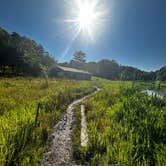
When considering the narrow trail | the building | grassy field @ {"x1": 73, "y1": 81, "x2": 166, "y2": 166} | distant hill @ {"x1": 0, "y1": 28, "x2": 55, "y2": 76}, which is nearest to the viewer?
grassy field @ {"x1": 73, "y1": 81, "x2": 166, "y2": 166}

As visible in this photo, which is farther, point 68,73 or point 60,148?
point 68,73

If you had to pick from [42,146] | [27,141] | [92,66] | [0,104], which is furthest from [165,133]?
[92,66]

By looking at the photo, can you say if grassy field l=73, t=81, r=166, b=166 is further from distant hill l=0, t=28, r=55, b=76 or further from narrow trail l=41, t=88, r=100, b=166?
distant hill l=0, t=28, r=55, b=76

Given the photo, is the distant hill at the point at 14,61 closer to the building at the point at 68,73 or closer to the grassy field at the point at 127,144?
the building at the point at 68,73

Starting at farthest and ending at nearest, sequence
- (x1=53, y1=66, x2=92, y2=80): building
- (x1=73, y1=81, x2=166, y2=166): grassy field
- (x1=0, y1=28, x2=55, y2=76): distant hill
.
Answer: (x1=53, y1=66, x2=92, y2=80): building, (x1=0, y1=28, x2=55, y2=76): distant hill, (x1=73, y1=81, x2=166, y2=166): grassy field

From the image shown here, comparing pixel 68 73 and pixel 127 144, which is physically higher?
pixel 68 73

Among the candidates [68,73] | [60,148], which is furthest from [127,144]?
[68,73]

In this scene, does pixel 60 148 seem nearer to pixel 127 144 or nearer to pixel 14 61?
pixel 127 144

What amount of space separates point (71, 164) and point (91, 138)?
1.29 m

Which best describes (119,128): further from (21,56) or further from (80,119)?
(21,56)

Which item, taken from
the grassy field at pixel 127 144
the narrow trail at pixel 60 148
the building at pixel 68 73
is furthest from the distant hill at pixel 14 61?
the grassy field at pixel 127 144

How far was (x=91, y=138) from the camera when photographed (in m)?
5.80

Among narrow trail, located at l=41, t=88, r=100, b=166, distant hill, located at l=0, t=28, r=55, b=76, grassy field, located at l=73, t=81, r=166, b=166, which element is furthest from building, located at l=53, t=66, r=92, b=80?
grassy field, located at l=73, t=81, r=166, b=166

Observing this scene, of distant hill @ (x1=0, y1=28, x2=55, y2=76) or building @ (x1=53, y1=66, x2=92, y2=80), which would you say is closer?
distant hill @ (x1=0, y1=28, x2=55, y2=76)
